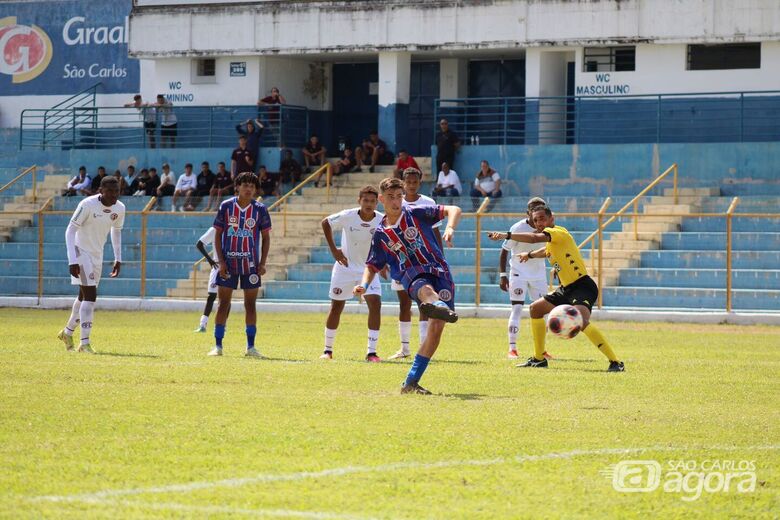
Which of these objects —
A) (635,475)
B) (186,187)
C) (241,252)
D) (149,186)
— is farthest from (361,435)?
(149,186)

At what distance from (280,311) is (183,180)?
7.55m

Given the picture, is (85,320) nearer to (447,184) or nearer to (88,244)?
(88,244)

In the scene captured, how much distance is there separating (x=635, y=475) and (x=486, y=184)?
76.2 feet

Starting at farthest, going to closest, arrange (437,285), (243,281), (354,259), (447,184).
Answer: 1. (447,184)
2. (354,259)
3. (243,281)
4. (437,285)

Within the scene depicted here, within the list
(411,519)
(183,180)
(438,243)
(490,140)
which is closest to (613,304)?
(490,140)

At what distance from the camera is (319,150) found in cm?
3466

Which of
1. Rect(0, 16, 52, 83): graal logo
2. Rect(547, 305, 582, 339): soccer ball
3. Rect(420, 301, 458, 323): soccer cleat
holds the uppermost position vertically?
Rect(0, 16, 52, 83): graal logo

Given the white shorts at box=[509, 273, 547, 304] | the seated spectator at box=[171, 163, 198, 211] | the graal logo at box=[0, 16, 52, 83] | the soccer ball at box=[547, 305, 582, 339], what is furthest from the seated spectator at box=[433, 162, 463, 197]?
the soccer ball at box=[547, 305, 582, 339]

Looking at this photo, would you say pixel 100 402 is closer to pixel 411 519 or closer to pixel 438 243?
pixel 438 243

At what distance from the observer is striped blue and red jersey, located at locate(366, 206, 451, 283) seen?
12.0 metres

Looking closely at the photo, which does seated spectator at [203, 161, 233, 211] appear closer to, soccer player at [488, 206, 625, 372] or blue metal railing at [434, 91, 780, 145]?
blue metal railing at [434, 91, 780, 145]

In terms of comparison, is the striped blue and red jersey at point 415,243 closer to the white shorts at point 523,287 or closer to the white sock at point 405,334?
the white sock at point 405,334

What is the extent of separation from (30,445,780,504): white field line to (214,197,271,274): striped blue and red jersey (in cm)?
761

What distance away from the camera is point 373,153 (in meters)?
33.8
